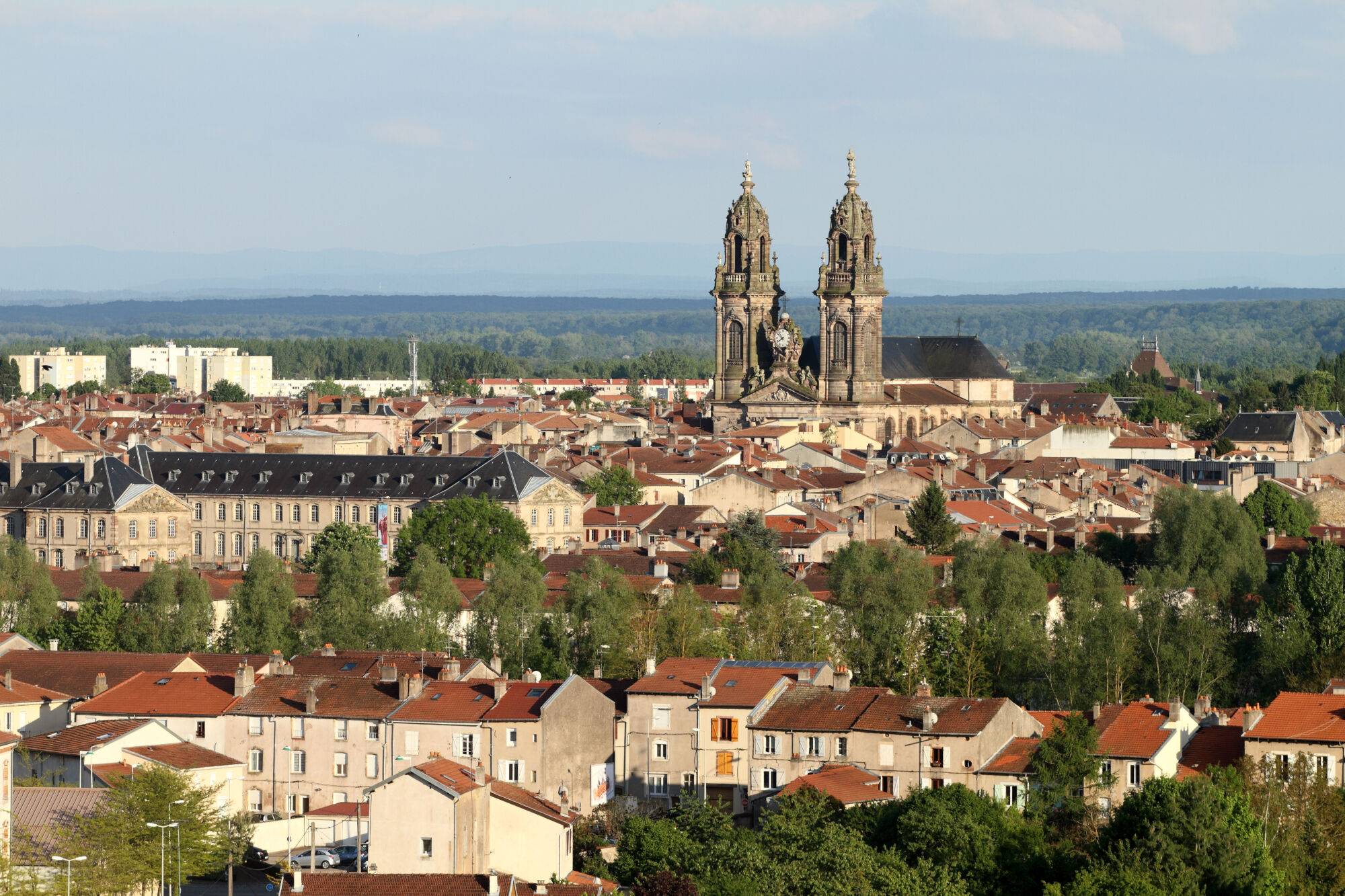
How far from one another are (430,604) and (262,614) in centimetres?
360

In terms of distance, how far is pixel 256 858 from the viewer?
43562 mm

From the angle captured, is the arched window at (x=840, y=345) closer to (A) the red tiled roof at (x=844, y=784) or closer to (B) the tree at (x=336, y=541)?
(B) the tree at (x=336, y=541)

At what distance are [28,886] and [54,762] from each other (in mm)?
8186

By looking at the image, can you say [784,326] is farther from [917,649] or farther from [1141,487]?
[917,649]

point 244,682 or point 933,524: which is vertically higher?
point 244,682

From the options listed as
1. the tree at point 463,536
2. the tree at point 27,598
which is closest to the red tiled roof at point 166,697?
the tree at point 27,598

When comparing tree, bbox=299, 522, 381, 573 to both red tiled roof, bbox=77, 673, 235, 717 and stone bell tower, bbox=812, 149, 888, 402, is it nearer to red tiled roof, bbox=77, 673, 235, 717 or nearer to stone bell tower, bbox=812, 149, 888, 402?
red tiled roof, bbox=77, 673, 235, 717

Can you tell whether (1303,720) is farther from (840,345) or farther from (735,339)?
(735,339)

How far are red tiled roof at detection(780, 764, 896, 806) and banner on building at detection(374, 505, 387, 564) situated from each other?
36.0 m

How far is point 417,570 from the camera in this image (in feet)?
212

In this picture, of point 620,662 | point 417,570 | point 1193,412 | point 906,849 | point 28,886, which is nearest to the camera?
point 28,886

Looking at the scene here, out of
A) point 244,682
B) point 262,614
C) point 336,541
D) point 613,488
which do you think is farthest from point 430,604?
point 613,488

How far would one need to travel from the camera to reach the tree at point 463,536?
244 ft

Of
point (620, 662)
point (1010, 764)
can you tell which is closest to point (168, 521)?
point (620, 662)
